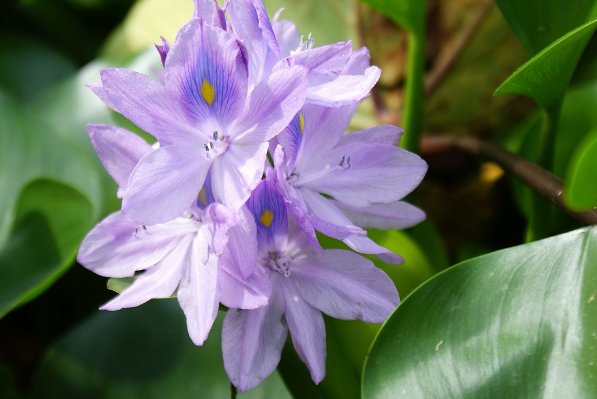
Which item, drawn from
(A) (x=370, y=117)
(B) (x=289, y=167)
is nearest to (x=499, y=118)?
(A) (x=370, y=117)

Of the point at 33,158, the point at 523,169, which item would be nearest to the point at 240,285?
the point at 523,169

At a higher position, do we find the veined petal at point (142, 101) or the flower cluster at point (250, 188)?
the veined petal at point (142, 101)

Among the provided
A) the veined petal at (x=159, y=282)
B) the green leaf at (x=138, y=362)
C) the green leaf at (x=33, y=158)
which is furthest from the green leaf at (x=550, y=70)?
the green leaf at (x=33, y=158)

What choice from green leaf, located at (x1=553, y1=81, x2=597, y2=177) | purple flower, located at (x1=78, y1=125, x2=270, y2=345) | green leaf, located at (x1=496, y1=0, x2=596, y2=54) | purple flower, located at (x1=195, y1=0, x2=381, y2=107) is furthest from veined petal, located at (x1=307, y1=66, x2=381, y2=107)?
green leaf, located at (x1=553, y1=81, x2=597, y2=177)

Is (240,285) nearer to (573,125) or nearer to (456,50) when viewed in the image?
(573,125)

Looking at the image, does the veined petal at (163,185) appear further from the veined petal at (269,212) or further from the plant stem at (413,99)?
the plant stem at (413,99)
